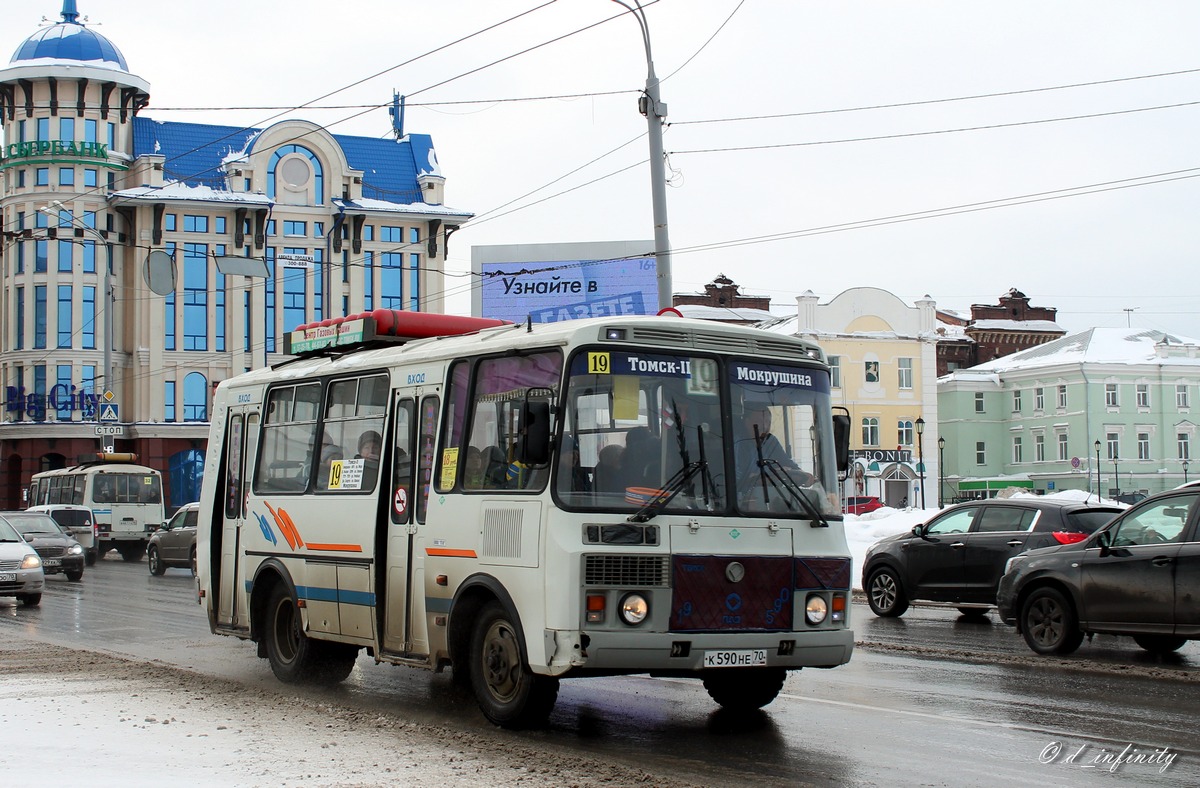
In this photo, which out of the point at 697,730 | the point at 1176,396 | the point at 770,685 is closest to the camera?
the point at 697,730

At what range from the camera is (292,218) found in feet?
216

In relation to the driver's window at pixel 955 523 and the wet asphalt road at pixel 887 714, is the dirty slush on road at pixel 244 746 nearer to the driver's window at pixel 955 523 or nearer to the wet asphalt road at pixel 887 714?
the wet asphalt road at pixel 887 714

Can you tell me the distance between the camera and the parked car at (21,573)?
21.9 metres

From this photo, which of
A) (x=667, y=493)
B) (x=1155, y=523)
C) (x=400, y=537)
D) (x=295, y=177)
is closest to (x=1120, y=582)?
(x=1155, y=523)

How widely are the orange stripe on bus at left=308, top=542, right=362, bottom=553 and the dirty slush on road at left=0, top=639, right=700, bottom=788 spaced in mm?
1219

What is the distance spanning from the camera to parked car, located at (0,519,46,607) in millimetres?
21891

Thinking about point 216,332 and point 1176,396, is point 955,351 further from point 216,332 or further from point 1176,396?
point 216,332

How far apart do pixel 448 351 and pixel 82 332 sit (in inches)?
2217

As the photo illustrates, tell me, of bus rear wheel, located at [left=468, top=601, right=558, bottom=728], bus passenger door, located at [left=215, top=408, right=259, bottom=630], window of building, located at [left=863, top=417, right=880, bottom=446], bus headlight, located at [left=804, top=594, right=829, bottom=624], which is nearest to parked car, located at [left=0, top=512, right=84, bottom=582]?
bus passenger door, located at [left=215, top=408, right=259, bottom=630]

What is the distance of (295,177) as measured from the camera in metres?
65.9

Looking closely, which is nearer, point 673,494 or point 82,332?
point 673,494

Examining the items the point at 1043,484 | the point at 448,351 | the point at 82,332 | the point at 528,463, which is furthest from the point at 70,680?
the point at 1043,484

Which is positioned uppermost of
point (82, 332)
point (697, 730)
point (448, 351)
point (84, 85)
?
point (84, 85)

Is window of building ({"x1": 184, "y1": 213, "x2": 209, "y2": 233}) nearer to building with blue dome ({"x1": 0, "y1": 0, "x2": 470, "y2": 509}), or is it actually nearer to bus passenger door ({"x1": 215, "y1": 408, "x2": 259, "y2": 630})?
building with blue dome ({"x1": 0, "y1": 0, "x2": 470, "y2": 509})
